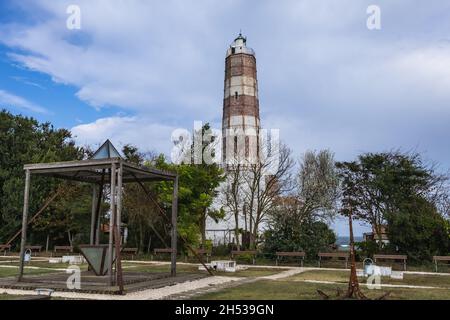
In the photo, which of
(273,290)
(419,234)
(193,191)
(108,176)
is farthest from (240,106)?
(273,290)

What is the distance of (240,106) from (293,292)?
27356 mm

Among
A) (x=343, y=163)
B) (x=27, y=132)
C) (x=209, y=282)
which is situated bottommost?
(x=209, y=282)

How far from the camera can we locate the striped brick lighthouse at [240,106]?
3603cm

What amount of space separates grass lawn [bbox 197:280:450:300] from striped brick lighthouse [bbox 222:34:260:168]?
23395mm

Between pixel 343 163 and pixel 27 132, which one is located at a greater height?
pixel 27 132

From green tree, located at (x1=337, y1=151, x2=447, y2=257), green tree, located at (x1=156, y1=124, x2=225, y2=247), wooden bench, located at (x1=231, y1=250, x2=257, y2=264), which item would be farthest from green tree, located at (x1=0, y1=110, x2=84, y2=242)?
green tree, located at (x1=337, y1=151, x2=447, y2=257)

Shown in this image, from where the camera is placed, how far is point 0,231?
29344 mm

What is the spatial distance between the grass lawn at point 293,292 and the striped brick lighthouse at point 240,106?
23.4 m

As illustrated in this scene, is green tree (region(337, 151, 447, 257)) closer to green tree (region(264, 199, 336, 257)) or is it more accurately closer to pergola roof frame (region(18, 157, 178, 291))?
green tree (region(264, 199, 336, 257))

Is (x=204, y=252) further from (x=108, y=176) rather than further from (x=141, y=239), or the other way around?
(x=108, y=176)

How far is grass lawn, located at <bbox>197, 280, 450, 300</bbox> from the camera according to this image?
31.6 feet
